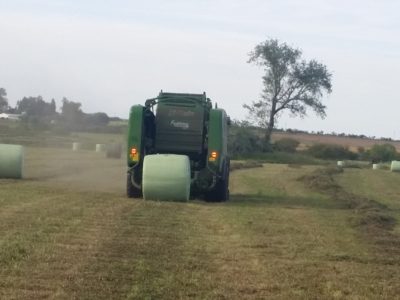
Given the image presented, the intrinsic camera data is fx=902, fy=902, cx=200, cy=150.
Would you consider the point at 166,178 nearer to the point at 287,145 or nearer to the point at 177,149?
the point at 177,149

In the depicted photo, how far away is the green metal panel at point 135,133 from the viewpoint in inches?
893

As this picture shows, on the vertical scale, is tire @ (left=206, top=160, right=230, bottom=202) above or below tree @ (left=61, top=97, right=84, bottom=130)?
below

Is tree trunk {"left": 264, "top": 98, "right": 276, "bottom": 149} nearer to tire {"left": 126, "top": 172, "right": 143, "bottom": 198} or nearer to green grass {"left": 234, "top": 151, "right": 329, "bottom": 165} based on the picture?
green grass {"left": 234, "top": 151, "right": 329, "bottom": 165}

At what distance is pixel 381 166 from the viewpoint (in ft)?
216

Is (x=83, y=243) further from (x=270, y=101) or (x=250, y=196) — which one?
(x=270, y=101)

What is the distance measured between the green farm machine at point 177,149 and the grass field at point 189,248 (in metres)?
0.59

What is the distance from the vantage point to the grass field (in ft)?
32.5

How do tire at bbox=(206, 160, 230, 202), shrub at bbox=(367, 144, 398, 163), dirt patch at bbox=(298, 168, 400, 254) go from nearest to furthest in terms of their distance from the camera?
dirt patch at bbox=(298, 168, 400, 254) → tire at bbox=(206, 160, 230, 202) → shrub at bbox=(367, 144, 398, 163)

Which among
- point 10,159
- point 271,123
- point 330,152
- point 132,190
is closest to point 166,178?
point 132,190

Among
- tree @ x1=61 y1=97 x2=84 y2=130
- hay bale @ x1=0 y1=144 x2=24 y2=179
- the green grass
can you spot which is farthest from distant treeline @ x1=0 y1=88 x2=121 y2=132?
hay bale @ x1=0 y1=144 x2=24 y2=179

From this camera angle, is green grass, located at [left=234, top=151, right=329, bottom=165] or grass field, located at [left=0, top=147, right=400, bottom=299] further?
green grass, located at [left=234, top=151, right=329, bottom=165]

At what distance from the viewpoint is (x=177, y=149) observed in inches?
936

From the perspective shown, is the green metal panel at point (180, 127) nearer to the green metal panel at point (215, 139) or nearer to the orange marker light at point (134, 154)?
the green metal panel at point (215, 139)

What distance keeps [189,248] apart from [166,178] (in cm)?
806
